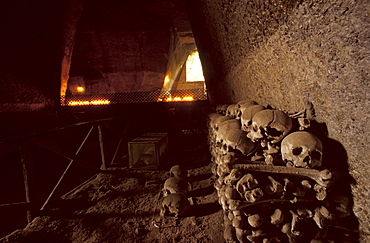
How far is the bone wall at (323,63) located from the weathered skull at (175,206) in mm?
1537

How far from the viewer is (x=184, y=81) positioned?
48.2 feet

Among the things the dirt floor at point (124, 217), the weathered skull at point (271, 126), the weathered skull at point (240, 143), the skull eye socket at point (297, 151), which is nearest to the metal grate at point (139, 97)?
the dirt floor at point (124, 217)

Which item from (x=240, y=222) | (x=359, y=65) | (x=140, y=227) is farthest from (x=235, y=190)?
(x=140, y=227)

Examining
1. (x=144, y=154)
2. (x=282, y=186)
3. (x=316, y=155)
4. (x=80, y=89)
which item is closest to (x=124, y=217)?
(x=144, y=154)

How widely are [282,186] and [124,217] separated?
1926mm

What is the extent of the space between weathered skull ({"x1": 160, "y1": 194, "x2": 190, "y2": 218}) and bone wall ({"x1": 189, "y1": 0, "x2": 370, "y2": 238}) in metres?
1.54

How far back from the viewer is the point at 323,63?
1.17 meters

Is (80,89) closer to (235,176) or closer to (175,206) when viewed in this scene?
(175,206)

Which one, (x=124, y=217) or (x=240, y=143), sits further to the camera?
(x=124, y=217)

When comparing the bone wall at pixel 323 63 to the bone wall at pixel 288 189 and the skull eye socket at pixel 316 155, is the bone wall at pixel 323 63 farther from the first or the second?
the skull eye socket at pixel 316 155

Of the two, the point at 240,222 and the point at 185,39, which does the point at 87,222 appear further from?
the point at 185,39

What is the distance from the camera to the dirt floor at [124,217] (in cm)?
176

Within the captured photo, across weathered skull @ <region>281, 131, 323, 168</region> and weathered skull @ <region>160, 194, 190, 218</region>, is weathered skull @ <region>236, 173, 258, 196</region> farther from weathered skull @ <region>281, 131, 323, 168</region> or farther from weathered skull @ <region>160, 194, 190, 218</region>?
weathered skull @ <region>160, 194, 190, 218</region>

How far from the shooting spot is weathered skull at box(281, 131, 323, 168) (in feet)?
3.38
